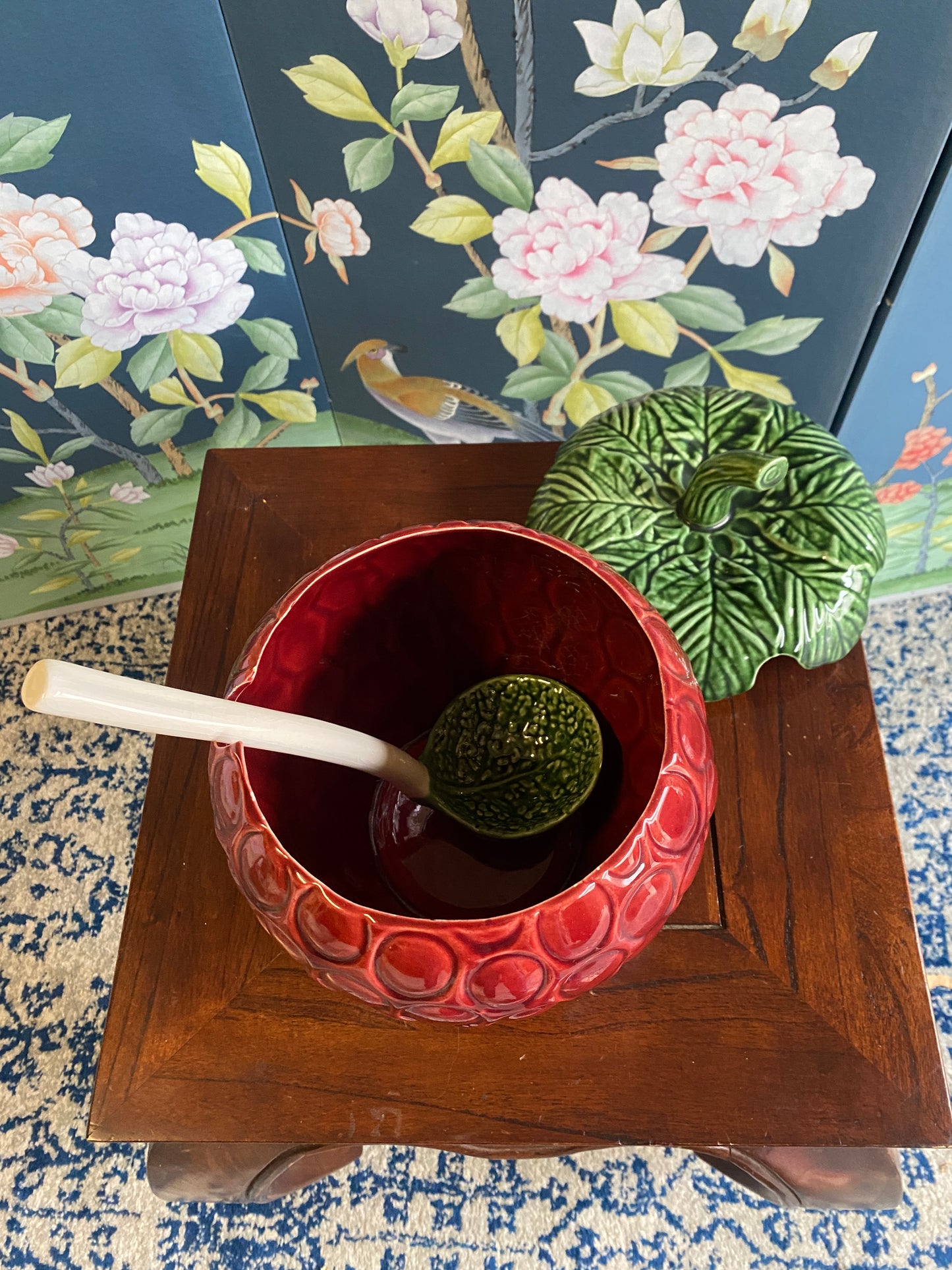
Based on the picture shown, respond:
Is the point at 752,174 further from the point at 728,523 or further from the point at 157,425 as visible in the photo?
the point at 157,425

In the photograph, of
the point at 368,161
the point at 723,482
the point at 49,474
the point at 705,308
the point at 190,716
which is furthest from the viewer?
the point at 49,474

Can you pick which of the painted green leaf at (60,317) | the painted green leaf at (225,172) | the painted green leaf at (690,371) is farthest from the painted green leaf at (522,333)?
the painted green leaf at (60,317)

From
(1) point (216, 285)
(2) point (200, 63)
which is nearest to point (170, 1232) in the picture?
(1) point (216, 285)

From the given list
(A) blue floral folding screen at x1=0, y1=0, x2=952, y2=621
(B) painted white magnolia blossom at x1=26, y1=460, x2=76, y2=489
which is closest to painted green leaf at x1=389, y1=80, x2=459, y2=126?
(A) blue floral folding screen at x1=0, y1=0, x2=952, y2=621

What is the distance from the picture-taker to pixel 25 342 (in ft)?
2.42

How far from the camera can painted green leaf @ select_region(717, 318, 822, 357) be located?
0.77 metres

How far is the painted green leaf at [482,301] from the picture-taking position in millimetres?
754

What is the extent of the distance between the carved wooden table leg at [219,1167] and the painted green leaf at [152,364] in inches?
21.8

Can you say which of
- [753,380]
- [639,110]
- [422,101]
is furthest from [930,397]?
[422,101]

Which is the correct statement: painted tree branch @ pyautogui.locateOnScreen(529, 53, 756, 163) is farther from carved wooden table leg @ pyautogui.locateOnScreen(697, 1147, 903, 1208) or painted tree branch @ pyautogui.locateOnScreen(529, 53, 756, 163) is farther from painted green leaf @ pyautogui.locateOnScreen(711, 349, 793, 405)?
carved wooden table leg @ pyautogui.locateOnScreen(697, 1147, 903, 1208)

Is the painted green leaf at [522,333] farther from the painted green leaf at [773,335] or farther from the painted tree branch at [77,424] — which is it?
the painted tree branch at [77,424]

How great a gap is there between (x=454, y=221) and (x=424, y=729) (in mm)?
391

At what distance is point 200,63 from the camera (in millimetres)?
587

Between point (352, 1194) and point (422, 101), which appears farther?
point (352, 1194)
